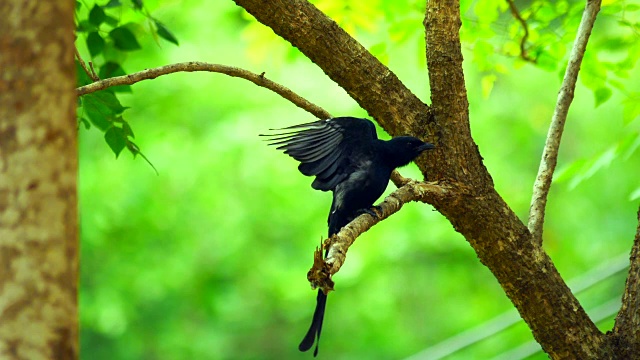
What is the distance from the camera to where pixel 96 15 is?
3.64m

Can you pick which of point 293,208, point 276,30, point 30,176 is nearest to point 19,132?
point 30,176

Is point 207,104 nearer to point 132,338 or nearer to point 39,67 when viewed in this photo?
point 132,338

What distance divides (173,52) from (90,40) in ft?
18.8

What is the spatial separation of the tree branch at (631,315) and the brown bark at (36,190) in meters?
2.44

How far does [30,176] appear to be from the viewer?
1370mm

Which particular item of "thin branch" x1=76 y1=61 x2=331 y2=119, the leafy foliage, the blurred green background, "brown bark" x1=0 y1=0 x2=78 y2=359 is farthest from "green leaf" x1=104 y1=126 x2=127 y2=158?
the blurred green background

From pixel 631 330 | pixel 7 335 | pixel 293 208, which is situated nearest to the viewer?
pixel 7 335

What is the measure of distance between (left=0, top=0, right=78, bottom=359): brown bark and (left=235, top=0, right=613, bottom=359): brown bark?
1.90m

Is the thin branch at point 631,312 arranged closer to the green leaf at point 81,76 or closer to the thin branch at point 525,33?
the thin branch at point 525,33

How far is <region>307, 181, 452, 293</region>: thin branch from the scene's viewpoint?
226 cm

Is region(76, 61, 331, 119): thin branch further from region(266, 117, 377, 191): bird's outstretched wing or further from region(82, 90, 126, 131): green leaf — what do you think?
region(82, 90, 126, 131): green leaf

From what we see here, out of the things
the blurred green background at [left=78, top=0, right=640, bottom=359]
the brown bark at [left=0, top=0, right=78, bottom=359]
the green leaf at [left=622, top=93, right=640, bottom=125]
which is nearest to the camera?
the brown bark at [left=0, top=0, right=78, bottom=359]

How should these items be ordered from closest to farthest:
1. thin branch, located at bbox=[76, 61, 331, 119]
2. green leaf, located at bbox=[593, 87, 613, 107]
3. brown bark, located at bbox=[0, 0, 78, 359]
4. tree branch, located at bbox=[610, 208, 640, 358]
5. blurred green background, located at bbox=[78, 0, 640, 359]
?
1. brown bark, located at bbox=[0, 0, 78, 359]
2. thin branch, located at bbox=[76, 61, 331, 119]
3. tree branch, located at bbox=[610, 208, 640, 358]
4. green leaf, located at bbox=[593, 87, 613, 107]
5. blurred green background, located at bbox=[78, 0, 640, 359]

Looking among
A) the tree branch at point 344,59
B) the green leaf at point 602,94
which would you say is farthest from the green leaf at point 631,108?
the tree branch at point 344,59
